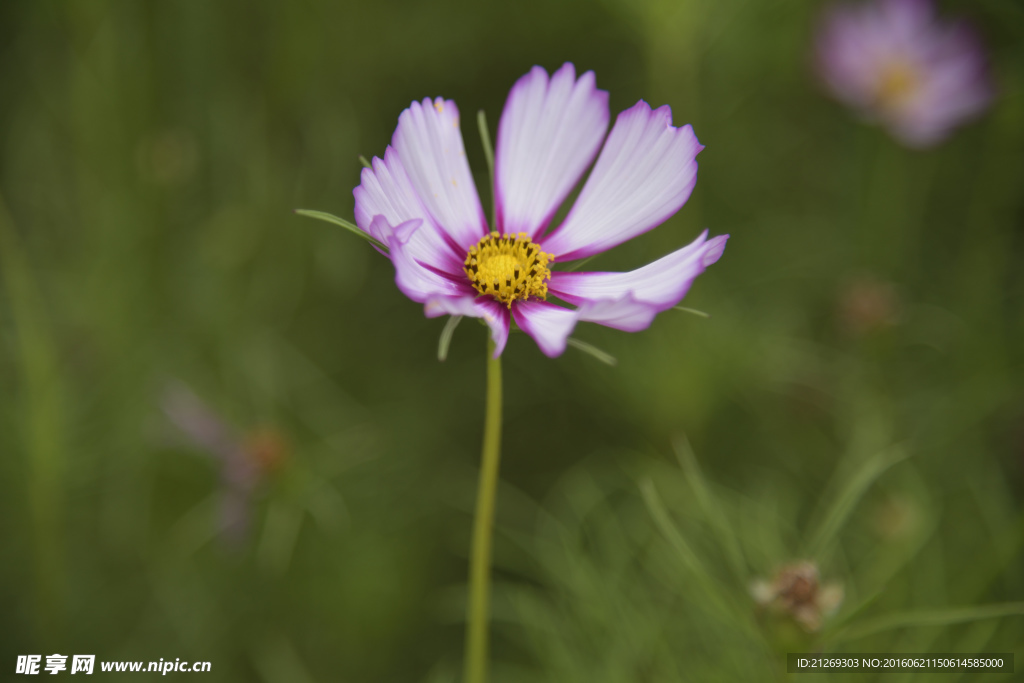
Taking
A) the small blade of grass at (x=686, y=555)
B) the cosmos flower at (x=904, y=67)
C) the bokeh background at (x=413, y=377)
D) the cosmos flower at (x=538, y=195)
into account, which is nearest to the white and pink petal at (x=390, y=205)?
the cosmos flower at (x=538, y=195)

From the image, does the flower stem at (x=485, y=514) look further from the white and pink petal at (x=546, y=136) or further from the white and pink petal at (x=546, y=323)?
the white and pink petal at (x=546, y=136)

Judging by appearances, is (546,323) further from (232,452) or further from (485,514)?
(232,452)

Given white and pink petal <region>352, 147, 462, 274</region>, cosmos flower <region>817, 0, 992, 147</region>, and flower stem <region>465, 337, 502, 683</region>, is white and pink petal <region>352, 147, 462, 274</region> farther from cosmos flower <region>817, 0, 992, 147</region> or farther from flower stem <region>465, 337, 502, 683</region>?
cosmos flower <region>817, 0, 992, 147</region>

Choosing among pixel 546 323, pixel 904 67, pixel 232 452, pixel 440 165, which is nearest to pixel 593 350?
pixel 546 323

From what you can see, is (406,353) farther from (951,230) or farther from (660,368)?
(951,230)

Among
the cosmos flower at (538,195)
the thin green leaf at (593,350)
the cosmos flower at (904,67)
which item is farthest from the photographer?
the cosmos flower at (904,67)

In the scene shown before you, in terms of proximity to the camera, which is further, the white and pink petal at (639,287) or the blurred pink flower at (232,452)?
the blurred pink flower at (232,452)
